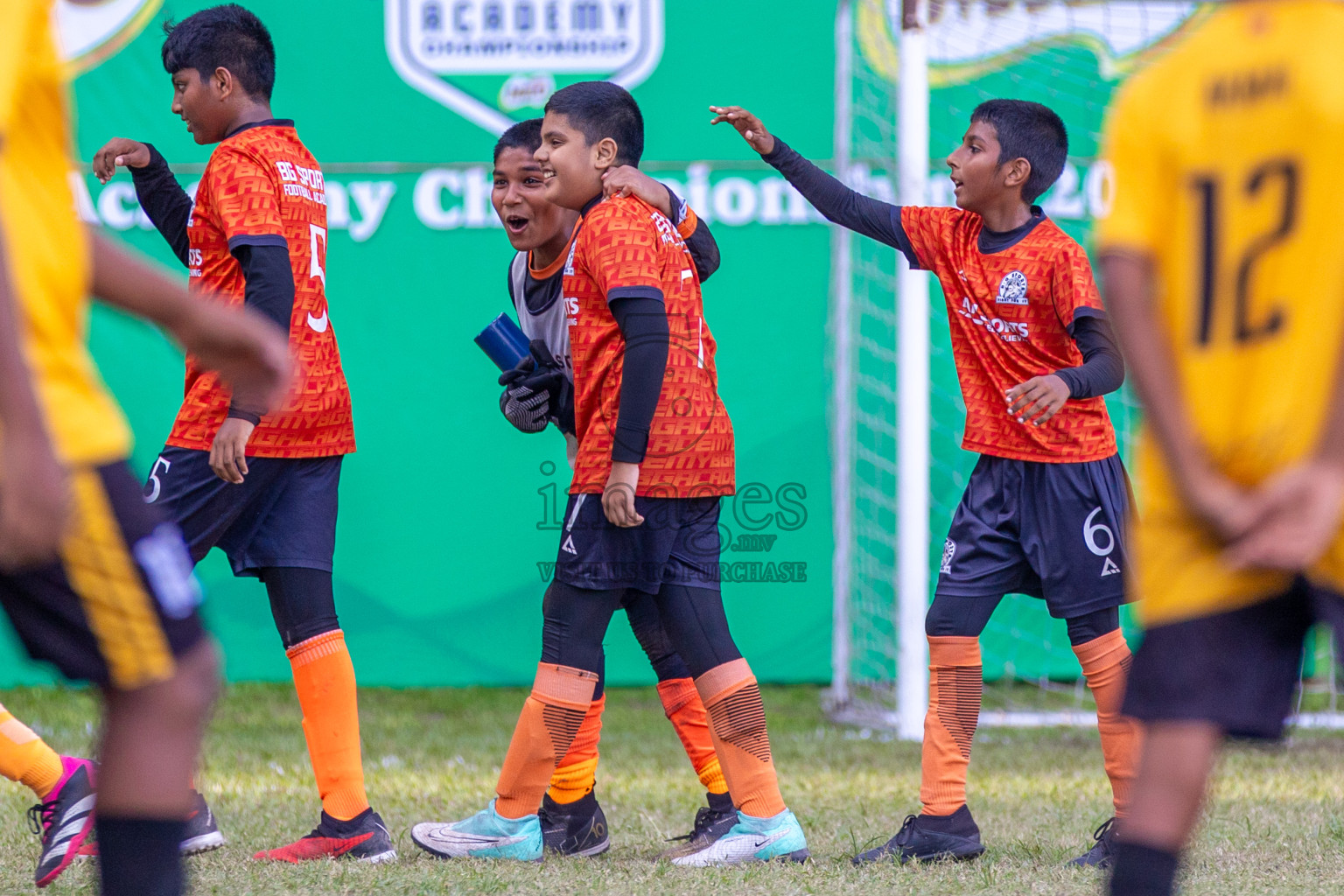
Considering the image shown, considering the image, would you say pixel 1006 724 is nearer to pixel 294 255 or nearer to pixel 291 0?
pixel 294 255

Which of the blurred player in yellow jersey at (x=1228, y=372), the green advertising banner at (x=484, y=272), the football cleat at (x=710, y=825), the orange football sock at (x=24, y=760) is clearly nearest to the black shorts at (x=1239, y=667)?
the blurred player in yellow jersey at (x=1228, y=372)

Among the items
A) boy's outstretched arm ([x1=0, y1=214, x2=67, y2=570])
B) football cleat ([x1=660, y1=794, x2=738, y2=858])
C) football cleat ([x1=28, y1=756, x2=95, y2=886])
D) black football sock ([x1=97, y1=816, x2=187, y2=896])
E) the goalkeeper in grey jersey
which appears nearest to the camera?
boy's outstretched arm ([x1=0, y1=214, x2=67, y2=570])

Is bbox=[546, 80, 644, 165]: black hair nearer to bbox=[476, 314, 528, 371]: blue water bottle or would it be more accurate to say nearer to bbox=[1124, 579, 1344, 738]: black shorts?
bbox=[476, 314, 528, 371]: blue water bottle

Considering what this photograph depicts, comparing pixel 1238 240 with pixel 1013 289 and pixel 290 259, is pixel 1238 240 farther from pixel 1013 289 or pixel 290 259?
pixel 290 259

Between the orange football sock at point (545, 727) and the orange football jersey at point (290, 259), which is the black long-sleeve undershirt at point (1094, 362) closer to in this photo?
the orange football sock at point (545, 727)

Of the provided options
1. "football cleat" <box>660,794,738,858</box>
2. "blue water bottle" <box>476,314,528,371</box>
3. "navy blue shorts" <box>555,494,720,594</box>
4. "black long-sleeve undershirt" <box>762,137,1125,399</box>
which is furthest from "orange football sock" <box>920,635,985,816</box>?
"blue water bottle" <box>476,314,528,371</box>

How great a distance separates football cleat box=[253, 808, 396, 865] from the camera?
3434 millimetres

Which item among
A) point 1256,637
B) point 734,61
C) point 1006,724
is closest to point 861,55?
point 734,61

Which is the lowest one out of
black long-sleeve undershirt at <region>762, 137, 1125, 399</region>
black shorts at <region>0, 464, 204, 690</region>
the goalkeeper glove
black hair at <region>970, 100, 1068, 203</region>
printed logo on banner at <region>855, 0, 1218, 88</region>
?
black shorts at <region>0, 464, 204, 690</region>

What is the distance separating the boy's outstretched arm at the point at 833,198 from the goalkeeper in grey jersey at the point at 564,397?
0.25 meters

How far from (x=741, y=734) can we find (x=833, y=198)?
139 centimetres

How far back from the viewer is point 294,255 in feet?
11.6

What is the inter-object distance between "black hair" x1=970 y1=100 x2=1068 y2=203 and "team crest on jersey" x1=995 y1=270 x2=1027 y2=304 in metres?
0.28

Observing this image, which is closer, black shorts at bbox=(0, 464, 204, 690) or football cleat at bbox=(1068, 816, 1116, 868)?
black shorts at bbox=(0, 464, 204, 690)
